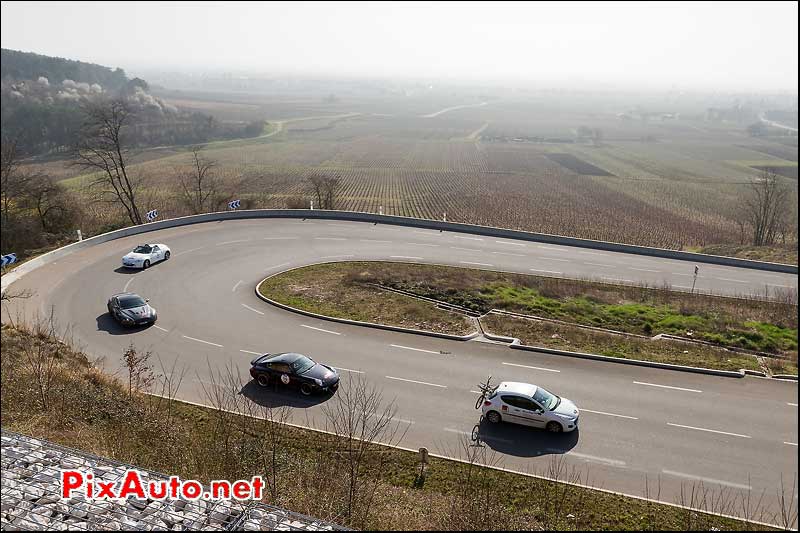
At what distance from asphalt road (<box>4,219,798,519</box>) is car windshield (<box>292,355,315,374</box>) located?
0.91m

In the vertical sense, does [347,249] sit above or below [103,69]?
below

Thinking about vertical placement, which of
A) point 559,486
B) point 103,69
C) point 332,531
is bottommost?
point 559,486

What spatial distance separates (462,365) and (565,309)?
851 cm

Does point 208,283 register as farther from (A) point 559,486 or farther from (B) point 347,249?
(A) point 559,486

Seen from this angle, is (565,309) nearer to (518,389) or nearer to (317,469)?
(518,389)

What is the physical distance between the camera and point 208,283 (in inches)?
1050

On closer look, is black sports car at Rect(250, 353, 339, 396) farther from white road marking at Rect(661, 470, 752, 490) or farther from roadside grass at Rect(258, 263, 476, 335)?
white road marking at Rect(661, 470, 752, 490)

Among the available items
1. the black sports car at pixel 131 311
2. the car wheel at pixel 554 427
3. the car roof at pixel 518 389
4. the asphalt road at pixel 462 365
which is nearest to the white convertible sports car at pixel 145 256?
the asphalt road at pixel 462 365

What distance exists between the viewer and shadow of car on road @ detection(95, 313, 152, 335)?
21094mm

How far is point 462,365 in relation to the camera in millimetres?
18750

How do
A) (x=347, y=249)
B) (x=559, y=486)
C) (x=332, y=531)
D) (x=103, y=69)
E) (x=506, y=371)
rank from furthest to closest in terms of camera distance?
(x=103, y=69) → (x=347, y=249) → (x=506, y=371) → (x=559, y=486) → (x=332, y=531)

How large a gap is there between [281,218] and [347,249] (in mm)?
8987

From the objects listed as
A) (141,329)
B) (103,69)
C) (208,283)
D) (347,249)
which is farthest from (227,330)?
(103,69)

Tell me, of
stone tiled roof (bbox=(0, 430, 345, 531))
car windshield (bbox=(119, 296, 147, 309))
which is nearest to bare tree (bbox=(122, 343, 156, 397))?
car windshield (bbox=(119, 296, 147, 309))
